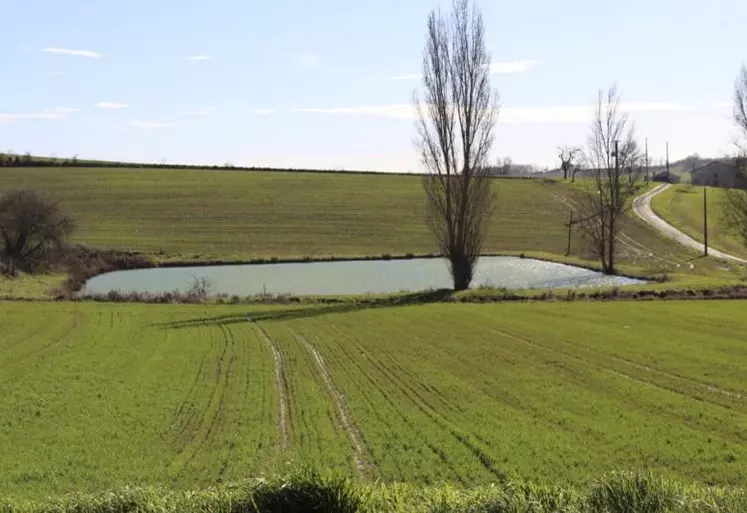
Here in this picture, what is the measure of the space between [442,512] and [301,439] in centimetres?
851

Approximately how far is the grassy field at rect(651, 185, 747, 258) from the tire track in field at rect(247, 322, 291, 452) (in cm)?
5048

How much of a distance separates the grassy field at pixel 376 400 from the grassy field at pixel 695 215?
47.0 m

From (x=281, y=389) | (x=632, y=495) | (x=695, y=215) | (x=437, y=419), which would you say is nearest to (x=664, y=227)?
(x=695, y=215)

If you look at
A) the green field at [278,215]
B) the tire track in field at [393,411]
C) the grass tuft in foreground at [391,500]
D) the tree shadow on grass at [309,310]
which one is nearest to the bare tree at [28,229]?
the green field at [278,215]

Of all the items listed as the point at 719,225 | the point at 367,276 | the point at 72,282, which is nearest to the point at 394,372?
the point at 367,276

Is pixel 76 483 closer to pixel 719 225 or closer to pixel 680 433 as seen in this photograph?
pixel 680 433

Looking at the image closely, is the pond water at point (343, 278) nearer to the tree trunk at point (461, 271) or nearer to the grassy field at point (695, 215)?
the tree trunk at point (461, 271)

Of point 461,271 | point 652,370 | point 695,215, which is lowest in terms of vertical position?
point 652,370

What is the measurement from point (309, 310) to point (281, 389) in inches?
737

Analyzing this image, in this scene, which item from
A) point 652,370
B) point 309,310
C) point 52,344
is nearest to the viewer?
point 652,370

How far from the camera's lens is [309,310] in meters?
37.6

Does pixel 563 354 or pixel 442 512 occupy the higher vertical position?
pixel 442 512

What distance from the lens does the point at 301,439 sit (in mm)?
14062

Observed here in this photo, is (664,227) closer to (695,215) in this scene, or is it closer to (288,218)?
(695,215)
